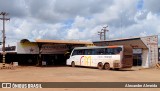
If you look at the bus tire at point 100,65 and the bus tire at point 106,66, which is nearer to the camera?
the bus tire at point 106,66

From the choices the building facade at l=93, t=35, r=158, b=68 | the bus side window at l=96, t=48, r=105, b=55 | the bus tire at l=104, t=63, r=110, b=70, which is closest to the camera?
the bus tire at l=104, t=63, r=110, b=70

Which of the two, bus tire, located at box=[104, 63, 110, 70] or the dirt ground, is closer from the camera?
the dirt ground

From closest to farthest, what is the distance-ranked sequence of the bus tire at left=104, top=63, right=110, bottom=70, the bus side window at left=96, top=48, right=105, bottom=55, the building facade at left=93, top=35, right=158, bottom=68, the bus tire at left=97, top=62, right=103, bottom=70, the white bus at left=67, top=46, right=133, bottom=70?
the white bus at left=67, top=46, right=133, bottom=70
the bus tire at left=104, top=63, right=110, bottom=70
the bus side window at left=96, top=48, right=105, bottom=55
the bus tire at left=97, top=62, right=103, bottom=70
the building facade at left=93, top=35, right=158, bottom=68

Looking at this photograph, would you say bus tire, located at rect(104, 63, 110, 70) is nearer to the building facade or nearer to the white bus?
the white bus

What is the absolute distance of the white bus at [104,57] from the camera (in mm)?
30297

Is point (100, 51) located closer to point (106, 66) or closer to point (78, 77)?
point (106, 66)

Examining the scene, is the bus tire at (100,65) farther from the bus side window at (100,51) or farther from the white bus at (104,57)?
the bus side window at (100,51)

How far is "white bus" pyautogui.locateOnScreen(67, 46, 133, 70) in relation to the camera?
1193 inches

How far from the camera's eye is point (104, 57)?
32.5 metres

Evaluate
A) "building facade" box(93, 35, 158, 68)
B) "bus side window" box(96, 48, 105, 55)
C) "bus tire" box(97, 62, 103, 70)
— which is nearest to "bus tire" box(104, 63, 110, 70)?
"bus tire" box(97, 62, 103, 70)

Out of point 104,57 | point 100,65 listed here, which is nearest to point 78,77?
point 104,57

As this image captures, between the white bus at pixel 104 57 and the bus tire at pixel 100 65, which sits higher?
the white bus at pixel 104 57

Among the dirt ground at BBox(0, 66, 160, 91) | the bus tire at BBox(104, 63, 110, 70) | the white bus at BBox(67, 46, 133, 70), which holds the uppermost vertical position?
the white bus at BBox(67, 46, 133, 70)

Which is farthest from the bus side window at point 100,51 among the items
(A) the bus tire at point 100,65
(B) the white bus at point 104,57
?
(A) the bus tire at point 100,65
